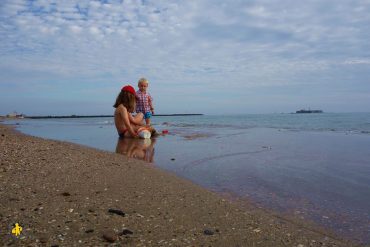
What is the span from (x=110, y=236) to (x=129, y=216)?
459 millimetres

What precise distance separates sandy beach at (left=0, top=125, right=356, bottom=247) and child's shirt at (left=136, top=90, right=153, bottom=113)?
24.5ft

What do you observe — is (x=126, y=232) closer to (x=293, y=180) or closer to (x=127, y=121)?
(x=293, y=180)

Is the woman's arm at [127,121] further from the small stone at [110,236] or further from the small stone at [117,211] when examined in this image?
the small stone at [110,236]

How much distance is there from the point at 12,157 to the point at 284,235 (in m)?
Answer: 4.46

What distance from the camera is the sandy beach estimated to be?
241cm

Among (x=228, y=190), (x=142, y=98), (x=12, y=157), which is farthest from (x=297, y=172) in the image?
(x=142, y=98)

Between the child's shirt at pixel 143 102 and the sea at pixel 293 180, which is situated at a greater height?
the child's shirt at pixel 143 102

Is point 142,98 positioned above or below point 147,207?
above

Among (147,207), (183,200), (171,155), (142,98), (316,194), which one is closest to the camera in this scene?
(147,207)

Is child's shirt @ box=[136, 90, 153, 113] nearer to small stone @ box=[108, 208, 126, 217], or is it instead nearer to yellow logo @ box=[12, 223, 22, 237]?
small stone @ box=[108, 208, 126, 217]

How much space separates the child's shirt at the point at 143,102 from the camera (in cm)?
1174

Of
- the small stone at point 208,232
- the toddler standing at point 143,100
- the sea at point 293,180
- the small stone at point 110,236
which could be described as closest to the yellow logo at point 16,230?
the small stone at point 110,236

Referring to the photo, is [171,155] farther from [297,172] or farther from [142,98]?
[142,98]

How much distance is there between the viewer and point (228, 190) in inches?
167
